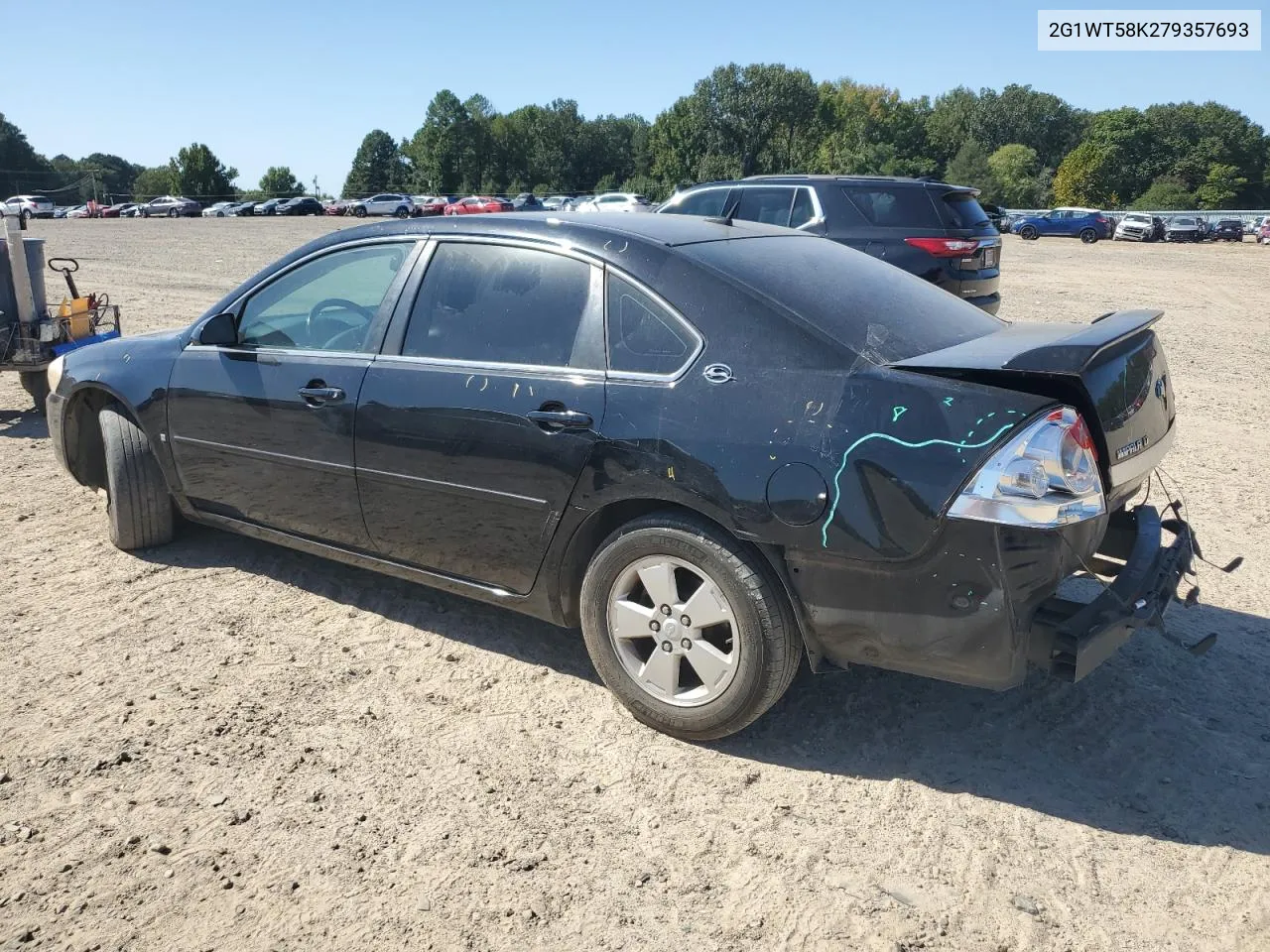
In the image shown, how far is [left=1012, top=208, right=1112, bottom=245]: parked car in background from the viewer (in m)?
40.1

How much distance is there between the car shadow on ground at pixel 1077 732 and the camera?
304 centimetres

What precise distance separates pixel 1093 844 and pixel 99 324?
815 centimetres

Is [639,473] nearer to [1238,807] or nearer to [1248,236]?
[1238,807]

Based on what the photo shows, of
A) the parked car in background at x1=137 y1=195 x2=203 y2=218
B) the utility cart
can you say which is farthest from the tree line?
the utility cart

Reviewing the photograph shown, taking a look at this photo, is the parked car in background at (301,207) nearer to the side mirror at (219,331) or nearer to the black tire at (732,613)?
the side mirror at (219,331)

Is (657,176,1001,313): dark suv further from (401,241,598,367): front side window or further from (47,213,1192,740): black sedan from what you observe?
(401,241,598,367): front side window

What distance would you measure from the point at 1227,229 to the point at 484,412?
45563 mm

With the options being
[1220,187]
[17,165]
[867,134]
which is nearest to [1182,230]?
[1220,187]

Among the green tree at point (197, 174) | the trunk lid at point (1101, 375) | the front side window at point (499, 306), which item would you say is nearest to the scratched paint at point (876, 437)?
the trunk lid at point (1101, 375)

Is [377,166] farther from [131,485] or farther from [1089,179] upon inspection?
[131,485]

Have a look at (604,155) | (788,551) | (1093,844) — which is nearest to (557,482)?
(788,551)

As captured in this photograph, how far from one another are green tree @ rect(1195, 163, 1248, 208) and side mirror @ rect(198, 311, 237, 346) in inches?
3200

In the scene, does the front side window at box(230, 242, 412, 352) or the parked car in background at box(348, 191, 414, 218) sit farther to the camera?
the parked car in background at box(348, 191, 414, 218)

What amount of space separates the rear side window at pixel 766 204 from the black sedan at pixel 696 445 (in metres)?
Answer: 6.22
